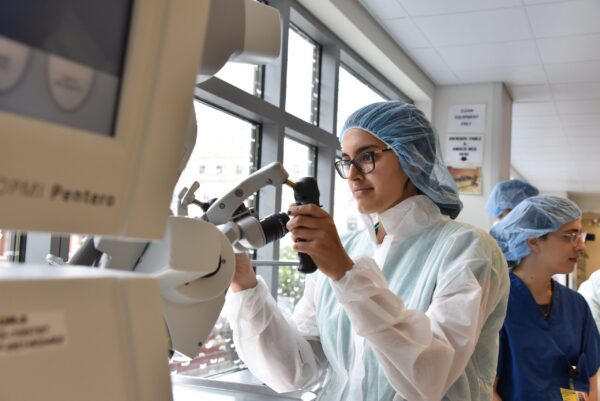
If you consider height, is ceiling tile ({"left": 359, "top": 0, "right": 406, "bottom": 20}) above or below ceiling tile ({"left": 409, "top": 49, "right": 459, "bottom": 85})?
above

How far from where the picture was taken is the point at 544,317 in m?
2.10

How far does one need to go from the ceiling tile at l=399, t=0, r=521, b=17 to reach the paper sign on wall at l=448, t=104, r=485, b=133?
1.57m

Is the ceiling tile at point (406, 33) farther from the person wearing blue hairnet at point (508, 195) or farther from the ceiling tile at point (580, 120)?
the ceiling tile at point (580, 120)

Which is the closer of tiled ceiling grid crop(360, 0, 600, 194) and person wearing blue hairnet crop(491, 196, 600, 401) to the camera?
person wearing blue hairnet crop(491, 196, 600, 401)

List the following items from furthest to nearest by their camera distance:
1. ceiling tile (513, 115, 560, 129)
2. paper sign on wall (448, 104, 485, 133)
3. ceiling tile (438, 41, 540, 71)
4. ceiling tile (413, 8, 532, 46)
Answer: ceiling tile (513, 115, 560, 129) < paper sign on wall (448, 104, 485, 133) < ceiling tile (438, 41, 540, 71) < ceiling tile (413, 8, 532, 46)

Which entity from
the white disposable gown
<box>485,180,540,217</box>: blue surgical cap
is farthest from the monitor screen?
<box>485,180,540,217</box>: blue surgical cap

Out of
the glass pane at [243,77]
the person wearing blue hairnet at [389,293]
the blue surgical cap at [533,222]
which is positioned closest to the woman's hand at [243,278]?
the person wearing blue hairnet at [389,293]

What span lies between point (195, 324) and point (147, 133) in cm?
39

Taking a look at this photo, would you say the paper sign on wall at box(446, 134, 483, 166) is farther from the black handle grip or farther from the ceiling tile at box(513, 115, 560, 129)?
the black handle grip

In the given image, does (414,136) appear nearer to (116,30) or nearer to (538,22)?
(116,30)

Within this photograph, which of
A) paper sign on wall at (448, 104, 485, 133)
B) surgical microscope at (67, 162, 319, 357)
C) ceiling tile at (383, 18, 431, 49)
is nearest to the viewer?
surgical microscope at (67, 162, 319, 357)

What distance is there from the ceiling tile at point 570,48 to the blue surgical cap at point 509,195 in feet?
2.97

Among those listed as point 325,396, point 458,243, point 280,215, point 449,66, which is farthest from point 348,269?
point 449,66

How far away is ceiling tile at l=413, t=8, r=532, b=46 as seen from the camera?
327cm
